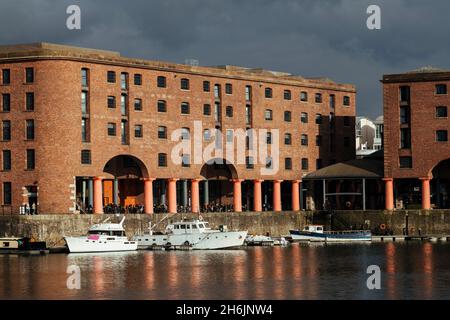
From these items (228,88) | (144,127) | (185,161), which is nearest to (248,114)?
(228,88)

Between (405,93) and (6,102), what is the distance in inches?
1918

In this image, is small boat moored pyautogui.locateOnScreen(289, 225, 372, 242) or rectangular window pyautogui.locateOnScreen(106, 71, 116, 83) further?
small boat moored pyautogui.locateOnScreen(289, 225, 372, 242)

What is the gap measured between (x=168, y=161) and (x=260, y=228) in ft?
47.5

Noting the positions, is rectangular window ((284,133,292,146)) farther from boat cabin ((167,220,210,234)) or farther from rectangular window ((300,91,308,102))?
boat cabin ((167,220,210,234))

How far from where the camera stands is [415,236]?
466 feet

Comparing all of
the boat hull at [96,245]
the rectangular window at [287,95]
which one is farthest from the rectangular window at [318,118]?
the boat hull at [96,245]

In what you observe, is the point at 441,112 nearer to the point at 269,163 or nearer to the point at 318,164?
the point at 318,164

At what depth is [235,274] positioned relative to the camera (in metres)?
95.6

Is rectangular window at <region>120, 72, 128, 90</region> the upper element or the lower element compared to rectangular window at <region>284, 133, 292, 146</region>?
upper

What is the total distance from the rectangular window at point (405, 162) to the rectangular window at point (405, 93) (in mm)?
7189

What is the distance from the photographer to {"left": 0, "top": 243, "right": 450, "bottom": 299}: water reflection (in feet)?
268

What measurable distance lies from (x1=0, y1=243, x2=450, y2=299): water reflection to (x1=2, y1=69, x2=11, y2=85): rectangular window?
23.1m

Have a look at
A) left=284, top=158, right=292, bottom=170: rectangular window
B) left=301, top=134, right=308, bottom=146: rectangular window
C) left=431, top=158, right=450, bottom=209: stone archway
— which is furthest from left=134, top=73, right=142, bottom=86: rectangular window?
left=431, top=158, right=450, bottom=209: stone archway

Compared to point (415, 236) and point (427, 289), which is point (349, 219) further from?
point (427, 289)
